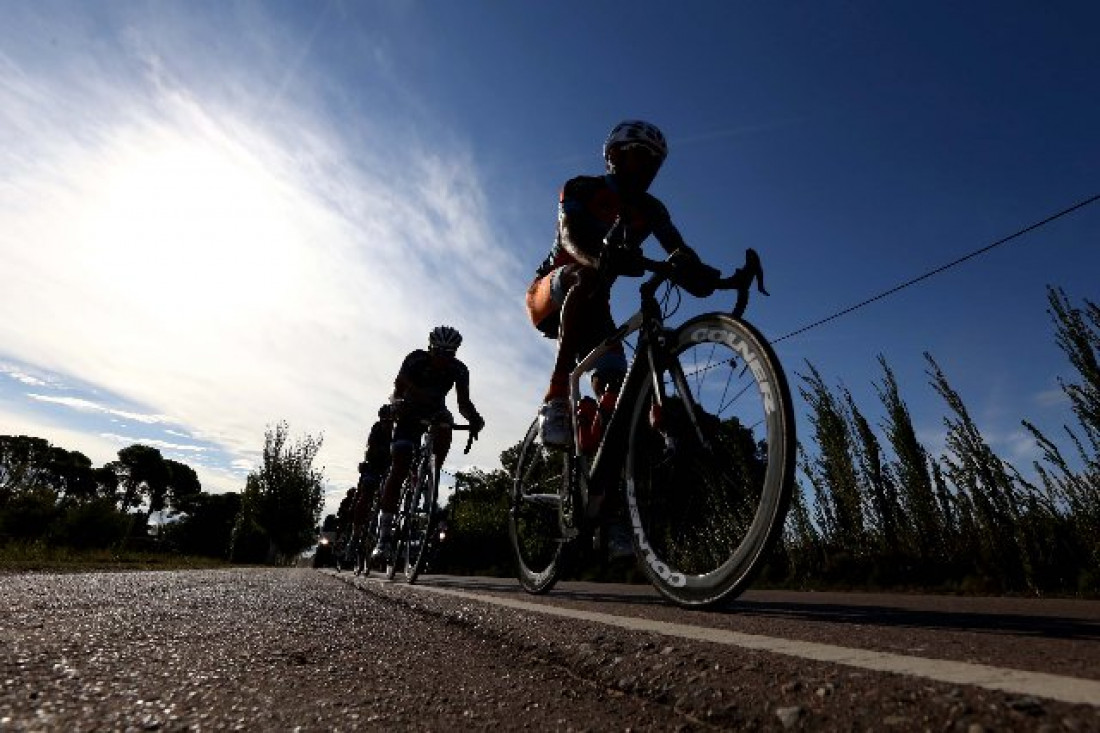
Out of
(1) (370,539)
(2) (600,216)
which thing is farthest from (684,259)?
(1) (370,539)

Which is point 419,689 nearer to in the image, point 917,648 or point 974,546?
point 917,648

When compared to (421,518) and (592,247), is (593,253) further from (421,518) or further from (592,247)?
(421,518)

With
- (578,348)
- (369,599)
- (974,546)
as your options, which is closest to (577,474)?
(578,348)

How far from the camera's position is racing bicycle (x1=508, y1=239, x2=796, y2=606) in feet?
7.02

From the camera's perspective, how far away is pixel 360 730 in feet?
2.99

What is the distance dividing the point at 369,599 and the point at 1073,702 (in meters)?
2.70

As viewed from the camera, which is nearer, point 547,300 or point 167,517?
point 547,300

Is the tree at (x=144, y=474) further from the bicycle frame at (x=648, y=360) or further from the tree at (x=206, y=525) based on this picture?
the bicycle frame at (x=648, y=360)

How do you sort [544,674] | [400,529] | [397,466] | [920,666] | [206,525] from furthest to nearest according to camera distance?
1. [206,525]
2. [397,466]
3. [400,529]
4. [544,674]
5. [920,666]

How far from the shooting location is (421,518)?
7.01 m

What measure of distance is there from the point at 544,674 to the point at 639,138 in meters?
3.04

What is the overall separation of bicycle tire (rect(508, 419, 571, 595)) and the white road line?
217 cm

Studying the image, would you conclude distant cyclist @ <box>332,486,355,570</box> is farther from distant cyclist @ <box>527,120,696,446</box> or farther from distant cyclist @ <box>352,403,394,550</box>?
distant cyclist @ <box>527,120,696,446</box>

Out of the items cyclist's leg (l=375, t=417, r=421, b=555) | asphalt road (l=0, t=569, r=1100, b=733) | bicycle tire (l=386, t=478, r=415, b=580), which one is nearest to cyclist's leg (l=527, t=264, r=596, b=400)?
asphalt road (l=0, t=569, r=1100, b=733)
